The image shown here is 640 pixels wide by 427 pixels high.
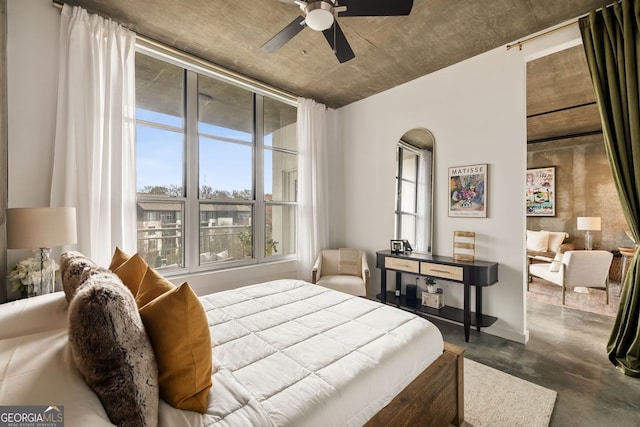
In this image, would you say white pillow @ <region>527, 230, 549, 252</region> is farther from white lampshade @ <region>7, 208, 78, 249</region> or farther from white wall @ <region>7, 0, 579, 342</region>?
white lampshade @ <region>7, 208, 78, 249</region>

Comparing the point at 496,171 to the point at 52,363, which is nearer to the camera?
the point at 52,363

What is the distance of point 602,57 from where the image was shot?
2.31 m

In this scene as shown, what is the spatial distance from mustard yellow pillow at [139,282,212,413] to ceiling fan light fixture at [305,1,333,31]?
68.5 inches

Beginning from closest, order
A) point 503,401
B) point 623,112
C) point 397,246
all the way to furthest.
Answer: point 503,401 < point 623,112 < point 397,246

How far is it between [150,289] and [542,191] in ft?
22.8

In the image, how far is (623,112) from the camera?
7.33 feet

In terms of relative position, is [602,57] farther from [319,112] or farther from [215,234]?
[215,234]

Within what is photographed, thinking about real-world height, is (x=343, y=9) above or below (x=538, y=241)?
above

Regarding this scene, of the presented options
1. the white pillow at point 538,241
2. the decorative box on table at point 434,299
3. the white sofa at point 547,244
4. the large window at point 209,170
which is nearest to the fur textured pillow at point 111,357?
the large window at point 209,170

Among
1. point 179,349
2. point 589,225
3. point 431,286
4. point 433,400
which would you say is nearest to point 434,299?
point 431,286

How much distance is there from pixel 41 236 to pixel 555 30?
4.39 metres

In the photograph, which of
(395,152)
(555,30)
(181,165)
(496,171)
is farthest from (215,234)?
(555,30)

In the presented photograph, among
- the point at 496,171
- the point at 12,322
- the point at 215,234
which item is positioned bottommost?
the point at 12,322

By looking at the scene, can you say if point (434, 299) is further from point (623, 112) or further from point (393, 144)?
point (623, 112)
